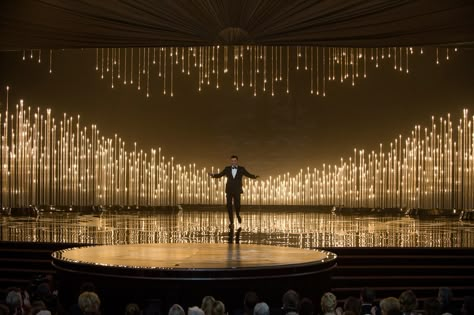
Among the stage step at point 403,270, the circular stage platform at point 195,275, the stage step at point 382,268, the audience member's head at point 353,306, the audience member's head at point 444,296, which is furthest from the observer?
the stage step at point 403,270

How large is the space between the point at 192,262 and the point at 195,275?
801mm

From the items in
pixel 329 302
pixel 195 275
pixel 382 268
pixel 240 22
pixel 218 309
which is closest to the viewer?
pixel 218 309

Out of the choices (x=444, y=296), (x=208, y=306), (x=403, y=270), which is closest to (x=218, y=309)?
(x=208, y=306)

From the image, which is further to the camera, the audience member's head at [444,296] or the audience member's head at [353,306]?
the audience member's head at [444,296]

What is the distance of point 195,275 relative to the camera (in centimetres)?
820

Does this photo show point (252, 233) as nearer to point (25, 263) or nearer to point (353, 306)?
point (25, 263)

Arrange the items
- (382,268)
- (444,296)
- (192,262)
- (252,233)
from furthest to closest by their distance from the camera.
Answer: (252,233) < (382,268) < (192,262) < (444,296)

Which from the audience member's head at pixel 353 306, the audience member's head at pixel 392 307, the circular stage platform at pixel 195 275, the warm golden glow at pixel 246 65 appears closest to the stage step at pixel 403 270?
the circular stage platform at pixel 195 275

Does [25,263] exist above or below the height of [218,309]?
below

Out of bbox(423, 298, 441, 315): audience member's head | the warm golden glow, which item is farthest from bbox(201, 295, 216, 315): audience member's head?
the warm golden glow

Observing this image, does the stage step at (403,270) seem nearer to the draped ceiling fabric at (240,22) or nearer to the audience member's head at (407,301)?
the draped ceiling fabric at (240,22)

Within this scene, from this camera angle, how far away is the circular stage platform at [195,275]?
8227 millimetres

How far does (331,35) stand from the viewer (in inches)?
505

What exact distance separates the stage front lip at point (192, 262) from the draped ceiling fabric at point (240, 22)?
3583 millimetres
